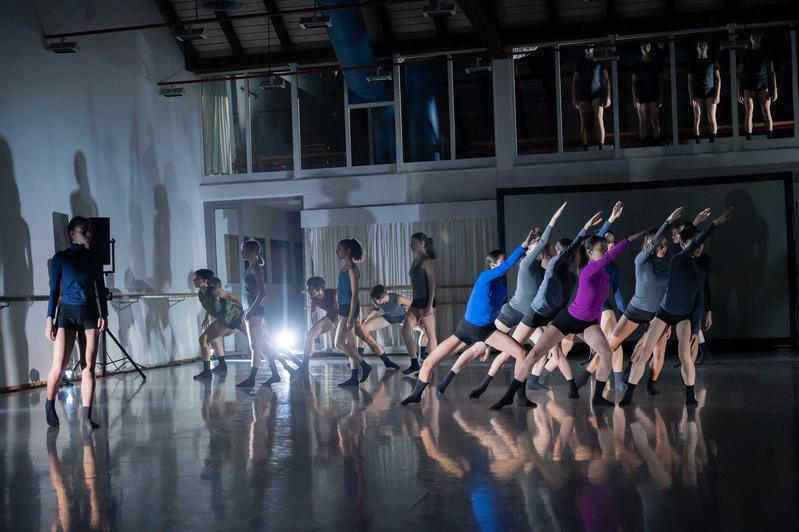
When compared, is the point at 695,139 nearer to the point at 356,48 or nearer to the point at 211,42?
the point at 356,48

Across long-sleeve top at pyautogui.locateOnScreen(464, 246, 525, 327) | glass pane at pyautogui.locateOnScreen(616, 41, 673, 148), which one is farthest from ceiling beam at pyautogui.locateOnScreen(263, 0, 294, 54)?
long-sleeve top at pyautogui.locateOnScreen(464, 246, 525, 327)

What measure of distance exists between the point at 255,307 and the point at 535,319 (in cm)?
367

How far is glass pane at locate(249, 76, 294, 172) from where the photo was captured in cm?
1552

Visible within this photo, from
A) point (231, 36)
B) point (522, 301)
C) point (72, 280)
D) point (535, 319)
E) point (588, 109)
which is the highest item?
point (231, 36)

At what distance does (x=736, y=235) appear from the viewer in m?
12.7

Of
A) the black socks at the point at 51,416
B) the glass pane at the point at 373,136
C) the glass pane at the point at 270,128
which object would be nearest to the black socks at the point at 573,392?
the black socks at the point at 51,416

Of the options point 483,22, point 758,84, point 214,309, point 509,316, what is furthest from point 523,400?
point 758,84

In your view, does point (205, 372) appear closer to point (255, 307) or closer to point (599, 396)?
point (255, 307)

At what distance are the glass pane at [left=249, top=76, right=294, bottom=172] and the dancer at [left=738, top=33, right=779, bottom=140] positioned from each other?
282 inches

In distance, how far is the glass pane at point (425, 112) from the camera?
1479 cm

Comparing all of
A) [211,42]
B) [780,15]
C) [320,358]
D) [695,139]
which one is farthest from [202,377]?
[780,15]

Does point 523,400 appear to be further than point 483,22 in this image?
No

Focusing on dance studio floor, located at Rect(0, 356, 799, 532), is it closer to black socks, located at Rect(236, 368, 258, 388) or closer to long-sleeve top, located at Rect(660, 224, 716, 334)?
long-sleeve top, located at Rect(660, 224, 716, 334)

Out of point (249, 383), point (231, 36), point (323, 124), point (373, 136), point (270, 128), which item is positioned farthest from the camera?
point (270, 128)
